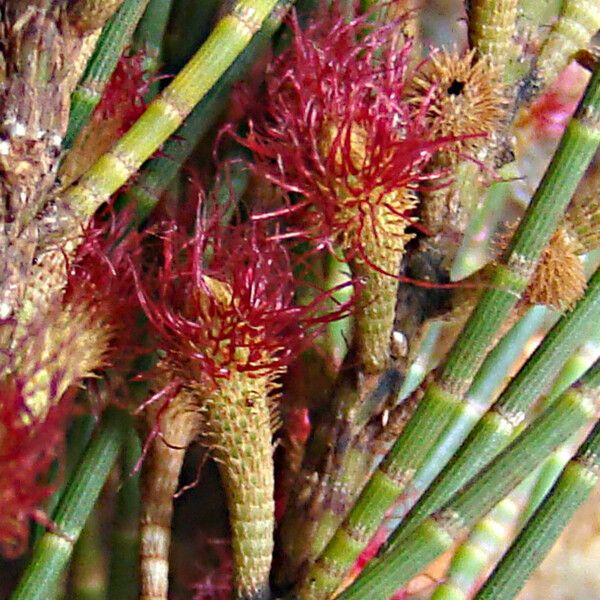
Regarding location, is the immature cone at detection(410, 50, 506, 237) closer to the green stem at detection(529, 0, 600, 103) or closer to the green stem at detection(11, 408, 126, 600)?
the green stem at detection(529, 0, 600, 103)

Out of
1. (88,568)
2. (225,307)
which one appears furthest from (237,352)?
(88,568)

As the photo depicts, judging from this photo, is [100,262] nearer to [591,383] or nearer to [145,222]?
[145,222]

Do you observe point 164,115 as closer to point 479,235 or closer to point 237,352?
point 237,352

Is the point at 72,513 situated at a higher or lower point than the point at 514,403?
lower

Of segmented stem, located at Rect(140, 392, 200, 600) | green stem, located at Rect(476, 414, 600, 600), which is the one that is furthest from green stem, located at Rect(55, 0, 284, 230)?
green stem, located at Rect(476, 414, 600, 600)

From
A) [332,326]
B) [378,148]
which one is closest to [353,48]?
[378,148]

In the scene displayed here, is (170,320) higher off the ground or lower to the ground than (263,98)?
lower
